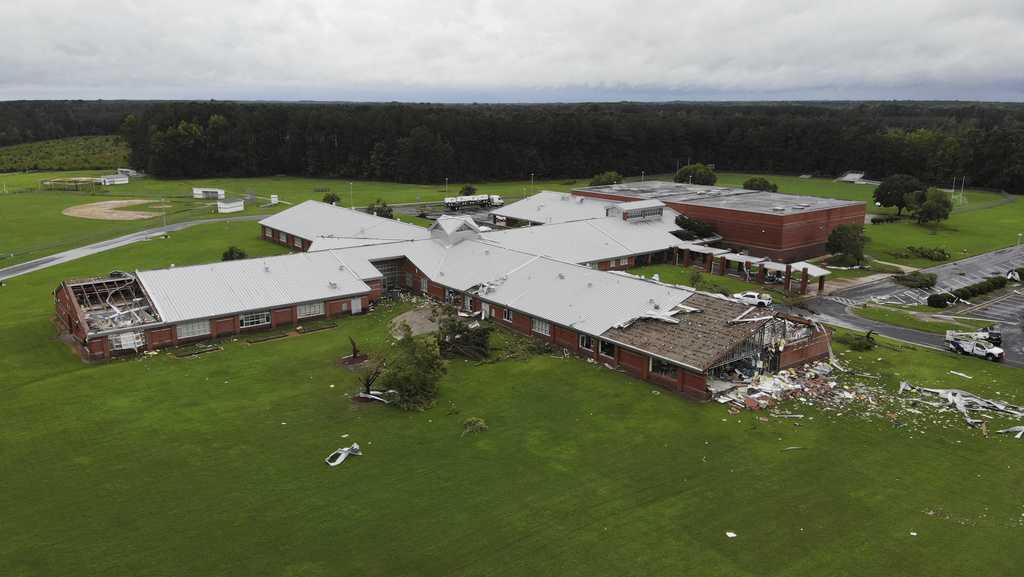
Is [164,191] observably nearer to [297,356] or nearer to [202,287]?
[202,287]

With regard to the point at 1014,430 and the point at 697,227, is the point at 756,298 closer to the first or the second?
the point at 1014,430

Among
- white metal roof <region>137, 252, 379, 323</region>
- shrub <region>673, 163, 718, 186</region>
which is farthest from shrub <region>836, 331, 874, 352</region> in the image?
shrub <region>673, 163, 718, 186</region>

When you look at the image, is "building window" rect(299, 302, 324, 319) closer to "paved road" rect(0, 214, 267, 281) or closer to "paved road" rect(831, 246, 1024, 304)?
"paved road" rect(0, 214, 267, 281)

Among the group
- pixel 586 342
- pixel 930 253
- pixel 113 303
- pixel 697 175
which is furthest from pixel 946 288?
pixel 113 303

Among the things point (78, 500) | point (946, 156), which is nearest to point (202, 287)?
point (78, 500)

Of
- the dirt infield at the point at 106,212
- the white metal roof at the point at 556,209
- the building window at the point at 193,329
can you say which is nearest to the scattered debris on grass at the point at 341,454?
the building window at the point at 193,329

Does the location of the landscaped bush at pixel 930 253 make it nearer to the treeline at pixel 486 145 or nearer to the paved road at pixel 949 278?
the paved road at pixel 949 278

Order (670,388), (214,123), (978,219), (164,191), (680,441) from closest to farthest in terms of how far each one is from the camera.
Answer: (680,441), (670,388), (978,219), (164,191), (214,123)
